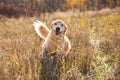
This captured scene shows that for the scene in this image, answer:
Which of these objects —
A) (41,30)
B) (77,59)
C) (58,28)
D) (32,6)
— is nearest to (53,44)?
(58,28)

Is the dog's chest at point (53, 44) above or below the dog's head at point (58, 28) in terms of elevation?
below

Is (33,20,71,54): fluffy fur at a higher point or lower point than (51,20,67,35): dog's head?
lower

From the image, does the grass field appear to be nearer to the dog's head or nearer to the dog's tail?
the dog's tail

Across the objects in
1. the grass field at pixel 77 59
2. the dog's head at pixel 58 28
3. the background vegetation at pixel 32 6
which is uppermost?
the background vegetation at pixel 32 6

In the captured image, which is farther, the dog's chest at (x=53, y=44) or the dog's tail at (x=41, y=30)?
the dog's tail at (x=41, y=30)

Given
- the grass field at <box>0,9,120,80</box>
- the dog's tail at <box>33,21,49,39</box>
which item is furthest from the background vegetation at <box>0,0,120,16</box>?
the dog's tail at <box>33,21,49,39</box>

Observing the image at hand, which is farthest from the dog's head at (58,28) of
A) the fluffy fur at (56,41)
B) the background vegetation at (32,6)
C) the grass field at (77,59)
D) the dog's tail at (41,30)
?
the background vegetation at (32,6)

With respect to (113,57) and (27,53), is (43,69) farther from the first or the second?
(113,57)

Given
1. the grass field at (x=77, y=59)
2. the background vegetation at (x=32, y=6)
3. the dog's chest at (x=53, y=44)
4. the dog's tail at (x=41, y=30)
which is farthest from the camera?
the background vegetation at (x=32, y=6)

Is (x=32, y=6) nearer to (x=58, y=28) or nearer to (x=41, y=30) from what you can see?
(x=41, y=30)

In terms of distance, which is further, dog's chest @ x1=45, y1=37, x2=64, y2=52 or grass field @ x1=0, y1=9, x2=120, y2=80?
dog's chest @ x1=45, y1=37, x2=64, y2=52

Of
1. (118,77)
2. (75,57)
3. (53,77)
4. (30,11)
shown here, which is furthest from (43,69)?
(30,11)

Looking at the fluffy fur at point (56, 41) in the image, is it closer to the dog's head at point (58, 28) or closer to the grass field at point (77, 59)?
the dog's head at point (58, 28)

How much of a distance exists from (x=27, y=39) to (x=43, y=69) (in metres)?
2.03
